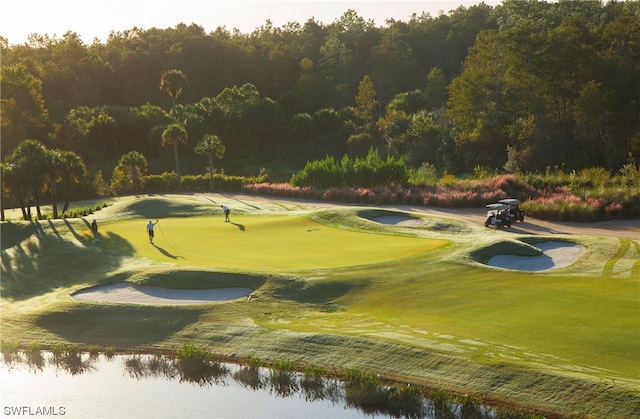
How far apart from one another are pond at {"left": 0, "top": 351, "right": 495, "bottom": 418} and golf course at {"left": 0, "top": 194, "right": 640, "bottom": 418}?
0.81 metres

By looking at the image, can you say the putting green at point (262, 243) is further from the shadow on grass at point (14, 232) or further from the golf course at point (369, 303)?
the shadow on grass at point (14, 232)

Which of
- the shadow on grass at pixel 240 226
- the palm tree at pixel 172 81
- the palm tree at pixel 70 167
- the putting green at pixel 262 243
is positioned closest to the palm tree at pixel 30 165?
the palm tree at pixel 70 167

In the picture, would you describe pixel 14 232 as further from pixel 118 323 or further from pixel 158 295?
pixel 118 323

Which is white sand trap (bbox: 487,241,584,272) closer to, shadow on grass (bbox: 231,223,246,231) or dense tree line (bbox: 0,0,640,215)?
shadow on grass (bbox: 231,223,246,231)

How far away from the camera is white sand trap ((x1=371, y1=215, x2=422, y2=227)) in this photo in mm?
37188

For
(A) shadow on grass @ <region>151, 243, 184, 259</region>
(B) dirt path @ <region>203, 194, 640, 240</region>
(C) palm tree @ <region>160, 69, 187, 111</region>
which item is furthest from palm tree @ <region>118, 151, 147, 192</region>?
(A) shadow on grass @ <region>151, 243, 184, 259</region>

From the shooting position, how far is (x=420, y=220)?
37781mm

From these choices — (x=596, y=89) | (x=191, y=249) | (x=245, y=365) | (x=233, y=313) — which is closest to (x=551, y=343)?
(x=245, y=365)

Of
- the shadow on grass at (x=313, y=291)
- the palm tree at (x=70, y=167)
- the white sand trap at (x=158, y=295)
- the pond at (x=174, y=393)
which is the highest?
the palm tree at (x=70, y=167)

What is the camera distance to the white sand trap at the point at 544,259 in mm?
25803

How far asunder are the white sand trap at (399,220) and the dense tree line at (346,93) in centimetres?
2271

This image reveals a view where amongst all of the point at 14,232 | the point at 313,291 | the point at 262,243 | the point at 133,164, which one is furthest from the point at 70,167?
the point at 313,291

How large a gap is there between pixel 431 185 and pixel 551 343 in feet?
106

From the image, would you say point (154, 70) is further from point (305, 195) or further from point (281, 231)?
point (281, 231)
